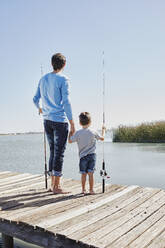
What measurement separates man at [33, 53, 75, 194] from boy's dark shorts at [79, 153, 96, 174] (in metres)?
0.31

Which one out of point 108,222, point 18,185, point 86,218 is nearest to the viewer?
point 108,222

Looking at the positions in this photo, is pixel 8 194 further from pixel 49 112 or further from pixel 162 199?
pixel 162 199

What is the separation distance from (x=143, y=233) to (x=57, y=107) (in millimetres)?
1988

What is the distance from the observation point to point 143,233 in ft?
7.77

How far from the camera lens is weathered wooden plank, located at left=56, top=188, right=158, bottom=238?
243 centimetres

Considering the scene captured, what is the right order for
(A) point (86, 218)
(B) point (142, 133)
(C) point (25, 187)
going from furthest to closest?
(B) point (142, 133), (C) point (25, 187), (A) point (86, 218)

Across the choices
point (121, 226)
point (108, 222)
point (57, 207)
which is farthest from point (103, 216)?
point (57, 207)

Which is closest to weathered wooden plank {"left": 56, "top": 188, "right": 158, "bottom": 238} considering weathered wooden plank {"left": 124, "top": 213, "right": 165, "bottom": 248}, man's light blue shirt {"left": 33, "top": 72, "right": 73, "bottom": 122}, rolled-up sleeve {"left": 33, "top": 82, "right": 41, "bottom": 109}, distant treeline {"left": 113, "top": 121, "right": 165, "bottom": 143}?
weathered wooden plank {"left": 124, "top": 213, "right": 165, "bottom": 248}

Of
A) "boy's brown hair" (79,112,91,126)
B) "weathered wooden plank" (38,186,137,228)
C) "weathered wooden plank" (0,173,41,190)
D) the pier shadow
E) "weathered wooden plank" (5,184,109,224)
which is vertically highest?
"boy's brown hair" (79,112,91,126)

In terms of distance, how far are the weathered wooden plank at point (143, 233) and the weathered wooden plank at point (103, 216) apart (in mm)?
297

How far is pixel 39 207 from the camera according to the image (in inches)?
126

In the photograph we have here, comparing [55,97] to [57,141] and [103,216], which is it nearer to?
[57,141]

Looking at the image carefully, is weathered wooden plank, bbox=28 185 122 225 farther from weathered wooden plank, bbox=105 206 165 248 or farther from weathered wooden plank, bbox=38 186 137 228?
weathered wooden plank, bbox=105 206 165 248

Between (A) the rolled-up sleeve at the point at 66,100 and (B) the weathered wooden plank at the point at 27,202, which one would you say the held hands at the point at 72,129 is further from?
(B) the weathered wooden plank at the point at 27,202
